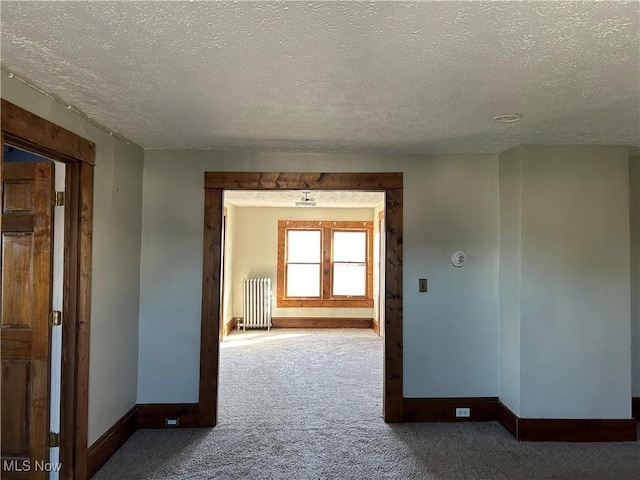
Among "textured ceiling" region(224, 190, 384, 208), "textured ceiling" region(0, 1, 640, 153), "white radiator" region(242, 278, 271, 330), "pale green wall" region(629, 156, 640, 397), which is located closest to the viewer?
"textured ceiling" region(0, 1, 640, 153)

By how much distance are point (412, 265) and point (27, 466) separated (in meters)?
2.98

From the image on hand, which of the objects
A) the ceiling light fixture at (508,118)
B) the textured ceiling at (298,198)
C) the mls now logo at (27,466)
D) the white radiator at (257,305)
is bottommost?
the mls now logo at (27,466)

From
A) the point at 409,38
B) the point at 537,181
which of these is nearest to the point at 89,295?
the point at 409,38

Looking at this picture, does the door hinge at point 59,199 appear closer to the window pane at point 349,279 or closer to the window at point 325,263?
the window at point 325,263

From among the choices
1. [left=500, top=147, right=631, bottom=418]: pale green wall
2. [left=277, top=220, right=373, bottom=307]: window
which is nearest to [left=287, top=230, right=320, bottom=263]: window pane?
[left=277, top=220, right=373, bottom=307]: window

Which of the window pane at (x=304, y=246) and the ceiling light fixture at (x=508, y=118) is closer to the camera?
the ceiling light fixture at (x=508, y=118)

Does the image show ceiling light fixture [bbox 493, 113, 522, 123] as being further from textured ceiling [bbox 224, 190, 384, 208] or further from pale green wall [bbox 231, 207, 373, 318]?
pale green wall [bbox 231, 207, 373, 318]

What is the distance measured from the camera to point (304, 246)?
24.7 ft

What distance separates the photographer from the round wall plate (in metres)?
3.30

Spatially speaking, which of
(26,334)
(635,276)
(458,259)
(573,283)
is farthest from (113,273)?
(635,276)

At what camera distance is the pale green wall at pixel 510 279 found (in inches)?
120

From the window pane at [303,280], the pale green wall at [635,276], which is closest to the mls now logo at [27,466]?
the pale green wall at [635,276]

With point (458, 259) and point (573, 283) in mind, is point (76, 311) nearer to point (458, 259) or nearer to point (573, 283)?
point (458, 259)

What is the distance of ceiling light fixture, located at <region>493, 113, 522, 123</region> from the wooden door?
2874 millimetres
